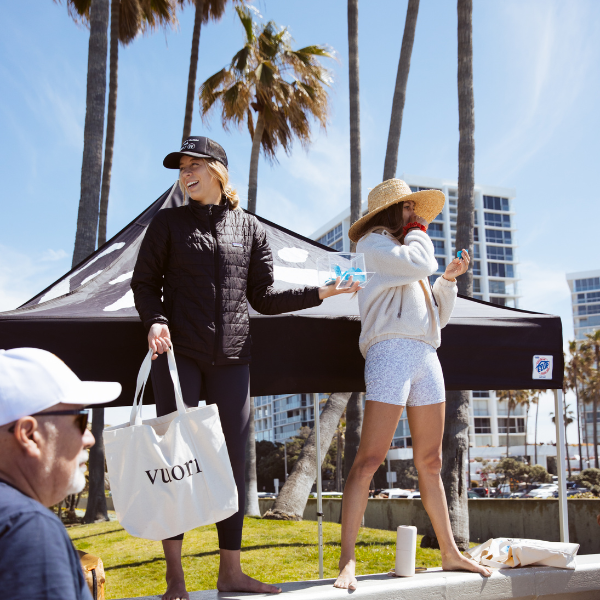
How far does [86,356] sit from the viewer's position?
3.03 metres

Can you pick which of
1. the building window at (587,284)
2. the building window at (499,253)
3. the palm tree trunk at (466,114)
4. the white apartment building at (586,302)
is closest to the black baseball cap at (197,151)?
the palm tree trunk at (466,114)

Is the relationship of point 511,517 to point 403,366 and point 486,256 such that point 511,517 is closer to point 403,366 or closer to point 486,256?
point 403,366

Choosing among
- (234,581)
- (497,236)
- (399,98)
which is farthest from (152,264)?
(497,236)

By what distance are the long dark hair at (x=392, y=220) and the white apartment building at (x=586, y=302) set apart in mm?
141111

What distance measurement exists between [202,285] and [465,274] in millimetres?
7389

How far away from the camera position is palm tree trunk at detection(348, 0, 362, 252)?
1145 centimetres

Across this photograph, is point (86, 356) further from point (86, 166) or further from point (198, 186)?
point (86, 166)

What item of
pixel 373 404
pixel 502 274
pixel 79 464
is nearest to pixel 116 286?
pixel 373 404

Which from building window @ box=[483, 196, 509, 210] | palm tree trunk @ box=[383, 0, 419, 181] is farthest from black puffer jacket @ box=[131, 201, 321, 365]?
building window @ box=[483, 196, 509, 210]

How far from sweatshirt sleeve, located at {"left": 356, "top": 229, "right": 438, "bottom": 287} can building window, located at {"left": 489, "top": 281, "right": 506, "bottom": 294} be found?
340ft

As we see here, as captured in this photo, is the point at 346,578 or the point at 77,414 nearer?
the point at 77,414

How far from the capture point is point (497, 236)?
10531 centimetres

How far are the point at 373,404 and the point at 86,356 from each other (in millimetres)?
1454

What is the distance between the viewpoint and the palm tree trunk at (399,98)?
10812 millimetres
